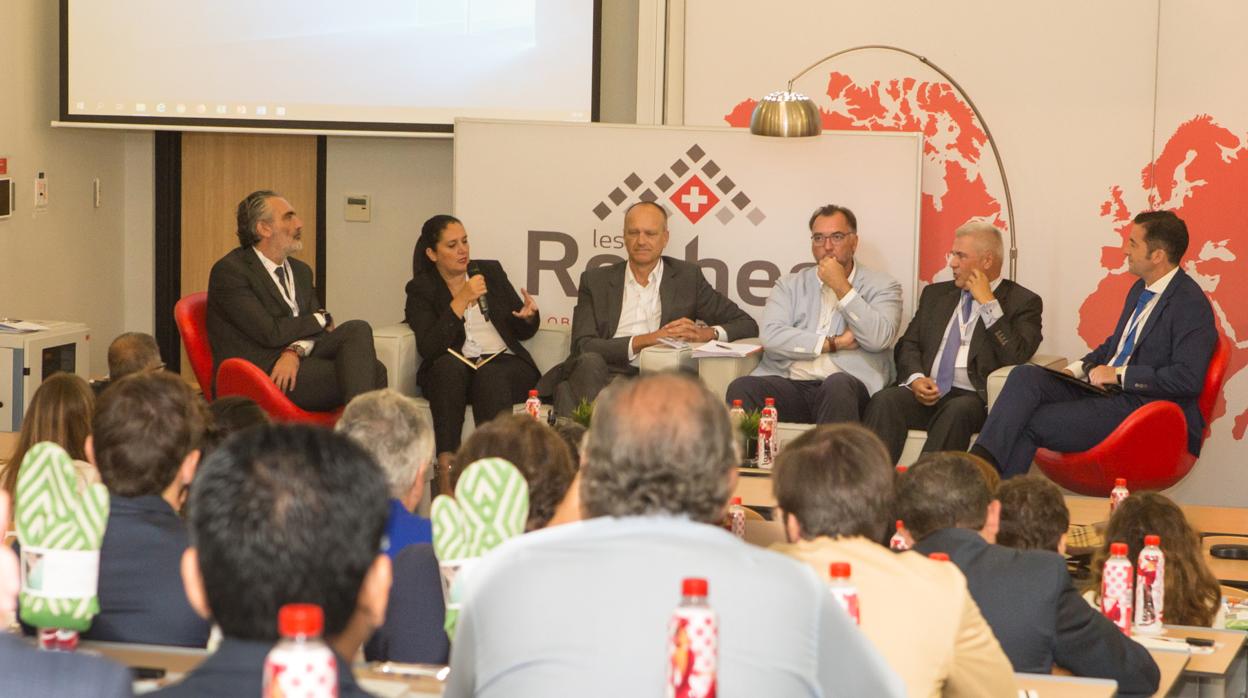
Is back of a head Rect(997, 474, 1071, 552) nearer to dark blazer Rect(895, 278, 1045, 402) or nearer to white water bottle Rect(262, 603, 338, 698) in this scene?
white water bottle Rect(262, 603, 338, 698)

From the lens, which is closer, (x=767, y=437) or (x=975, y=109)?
(x=767, y=437)

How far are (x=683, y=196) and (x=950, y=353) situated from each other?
1.44 metres

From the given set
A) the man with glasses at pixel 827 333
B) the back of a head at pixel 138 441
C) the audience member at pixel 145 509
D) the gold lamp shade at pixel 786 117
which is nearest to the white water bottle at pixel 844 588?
the audience member at pixel 145 509

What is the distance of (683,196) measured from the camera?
23.4 feet

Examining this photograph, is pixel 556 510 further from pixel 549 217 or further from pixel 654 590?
pixel 549 217

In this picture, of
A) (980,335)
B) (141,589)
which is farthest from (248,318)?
(141,589)

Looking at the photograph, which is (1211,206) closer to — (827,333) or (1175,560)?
(827,333)

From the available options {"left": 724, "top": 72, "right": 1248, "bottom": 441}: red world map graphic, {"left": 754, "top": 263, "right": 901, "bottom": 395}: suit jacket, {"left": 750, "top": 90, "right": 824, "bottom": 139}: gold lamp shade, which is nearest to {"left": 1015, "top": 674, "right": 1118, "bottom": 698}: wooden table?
{"left": 754, "top": 263, "right": 901, "bottom": 395}: suit jacket

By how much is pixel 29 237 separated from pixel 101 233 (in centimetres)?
67

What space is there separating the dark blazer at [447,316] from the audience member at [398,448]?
3.46 m

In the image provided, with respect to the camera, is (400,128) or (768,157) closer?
(768,157)

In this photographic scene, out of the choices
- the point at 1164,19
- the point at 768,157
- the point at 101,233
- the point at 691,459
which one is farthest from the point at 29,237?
the point at 691,459

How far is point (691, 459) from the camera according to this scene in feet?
6.32

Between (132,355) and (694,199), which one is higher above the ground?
(694,199)
